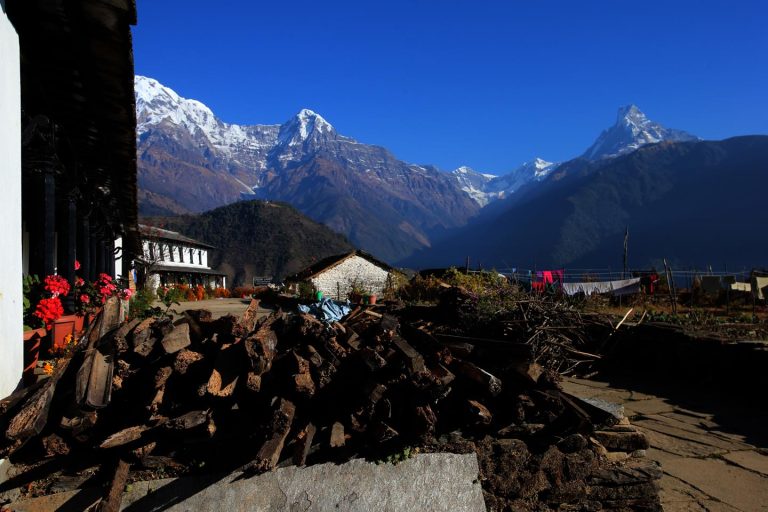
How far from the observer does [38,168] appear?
6070 millimetres

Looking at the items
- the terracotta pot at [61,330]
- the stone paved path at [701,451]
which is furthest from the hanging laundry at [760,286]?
the terracotta pot at [61,330]

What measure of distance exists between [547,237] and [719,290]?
152m

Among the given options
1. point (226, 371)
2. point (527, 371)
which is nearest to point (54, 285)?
point (226, 371)

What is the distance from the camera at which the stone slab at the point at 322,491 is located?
3.47 meters

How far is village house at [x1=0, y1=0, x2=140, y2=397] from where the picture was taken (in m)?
4.07

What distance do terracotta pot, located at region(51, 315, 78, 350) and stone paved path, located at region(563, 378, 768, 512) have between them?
688cm

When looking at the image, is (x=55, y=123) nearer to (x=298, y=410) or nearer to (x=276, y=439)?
(x=298, y=410)

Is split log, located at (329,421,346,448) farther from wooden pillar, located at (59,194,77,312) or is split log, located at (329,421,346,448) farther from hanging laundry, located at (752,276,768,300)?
hanging laundry, located at (752,276,768,300)

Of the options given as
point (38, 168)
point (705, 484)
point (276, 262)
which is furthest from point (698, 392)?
point (276, 262)

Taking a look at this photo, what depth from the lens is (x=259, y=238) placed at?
348ft

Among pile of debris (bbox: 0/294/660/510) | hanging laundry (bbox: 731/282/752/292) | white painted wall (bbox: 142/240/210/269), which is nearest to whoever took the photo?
pile of debris (bbox: 0/294/660/510)

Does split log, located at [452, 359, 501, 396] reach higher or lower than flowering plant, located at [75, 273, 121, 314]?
lower

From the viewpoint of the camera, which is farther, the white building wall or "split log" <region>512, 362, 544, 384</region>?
the white building wall

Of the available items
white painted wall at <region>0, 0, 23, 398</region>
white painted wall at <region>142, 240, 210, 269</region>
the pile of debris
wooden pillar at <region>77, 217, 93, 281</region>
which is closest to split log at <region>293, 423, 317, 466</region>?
the pile of debris
